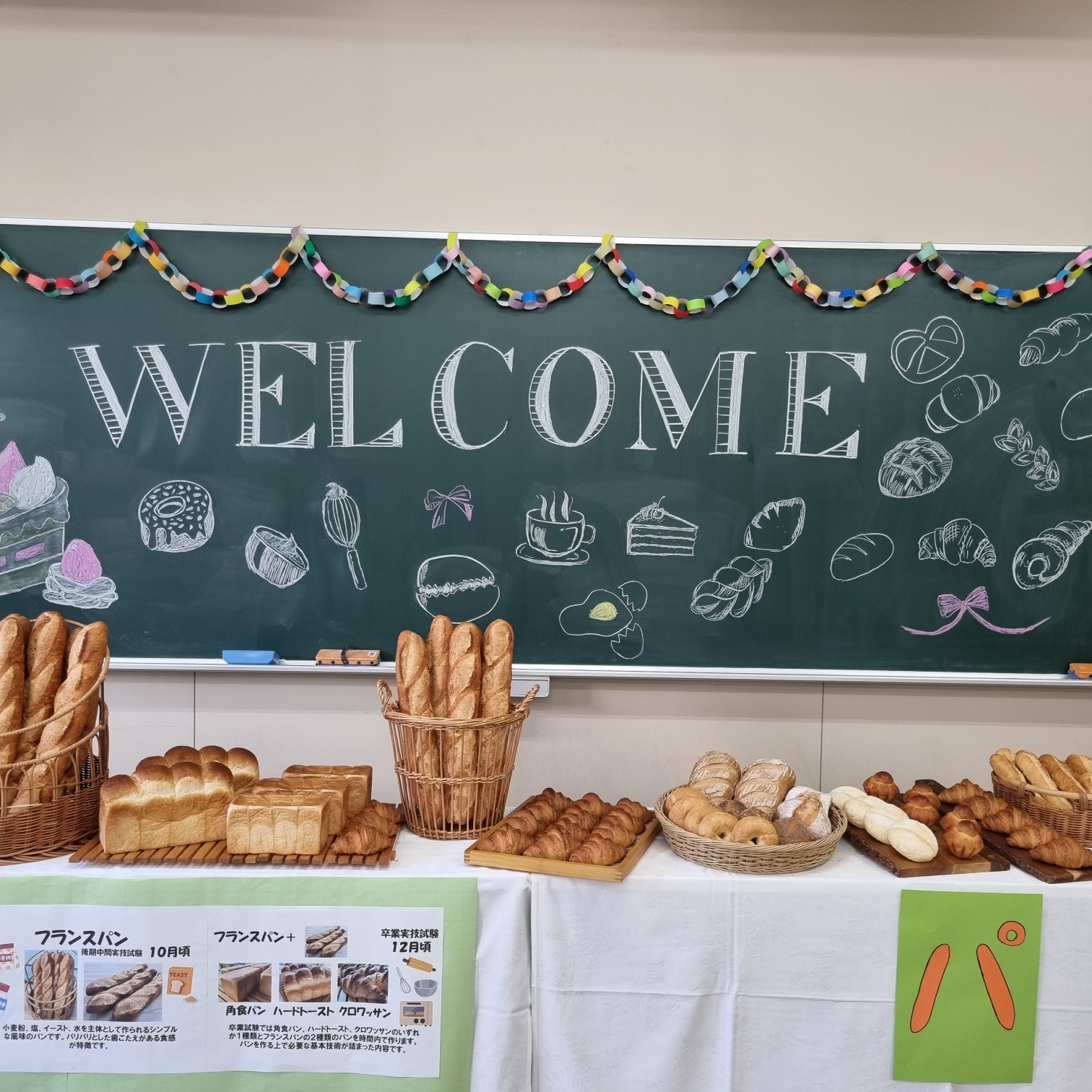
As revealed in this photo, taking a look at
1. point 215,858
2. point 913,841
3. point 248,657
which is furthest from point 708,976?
point 248,657

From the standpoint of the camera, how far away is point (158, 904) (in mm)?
1658

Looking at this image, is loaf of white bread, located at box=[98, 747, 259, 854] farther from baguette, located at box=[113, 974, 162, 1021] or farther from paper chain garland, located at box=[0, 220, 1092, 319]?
paper chain garland, located at box=[0, 220, 1092, 319]

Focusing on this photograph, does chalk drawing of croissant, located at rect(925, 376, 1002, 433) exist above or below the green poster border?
above

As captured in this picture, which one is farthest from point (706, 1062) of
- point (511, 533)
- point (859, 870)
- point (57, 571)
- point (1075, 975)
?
point (57, 571)

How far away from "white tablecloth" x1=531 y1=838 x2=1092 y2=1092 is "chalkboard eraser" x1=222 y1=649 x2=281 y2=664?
122 cm

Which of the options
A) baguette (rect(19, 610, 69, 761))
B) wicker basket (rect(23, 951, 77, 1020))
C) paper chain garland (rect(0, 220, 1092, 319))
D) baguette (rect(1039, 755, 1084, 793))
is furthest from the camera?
paper chain garland (rect(0, 220, 1092, 319))

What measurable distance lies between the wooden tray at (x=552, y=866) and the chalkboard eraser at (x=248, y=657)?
106cm

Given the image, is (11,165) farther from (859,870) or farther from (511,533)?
(859,870)

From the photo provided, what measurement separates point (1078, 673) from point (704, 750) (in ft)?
3.72

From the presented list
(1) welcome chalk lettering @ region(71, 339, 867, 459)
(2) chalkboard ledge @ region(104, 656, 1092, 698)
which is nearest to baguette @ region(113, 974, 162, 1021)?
(2) chalkboard ledge @ region(104, 656, 1092, 698)

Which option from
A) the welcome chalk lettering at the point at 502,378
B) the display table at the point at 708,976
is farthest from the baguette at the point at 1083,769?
the welcome chalk lettering at the point at 502,378

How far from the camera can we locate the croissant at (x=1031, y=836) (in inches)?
71.7

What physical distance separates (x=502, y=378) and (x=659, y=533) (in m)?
0.67

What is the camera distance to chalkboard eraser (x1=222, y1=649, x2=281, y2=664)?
99.3 inches
